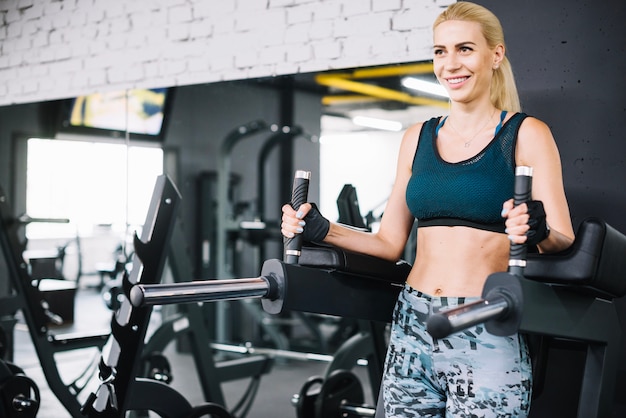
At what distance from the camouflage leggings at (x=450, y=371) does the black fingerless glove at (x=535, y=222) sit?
0.95ft

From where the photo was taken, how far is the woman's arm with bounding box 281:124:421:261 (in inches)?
67.3

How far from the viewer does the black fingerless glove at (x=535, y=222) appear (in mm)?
1270

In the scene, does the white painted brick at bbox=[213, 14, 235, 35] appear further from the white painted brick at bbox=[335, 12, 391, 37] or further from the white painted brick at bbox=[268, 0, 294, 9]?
the white painted brick at bbox=[335, 12, 391, 37]

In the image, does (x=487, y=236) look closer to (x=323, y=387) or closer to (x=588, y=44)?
(x=588, y=44)

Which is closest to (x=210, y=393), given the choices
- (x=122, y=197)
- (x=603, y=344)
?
(x=122, y=197)

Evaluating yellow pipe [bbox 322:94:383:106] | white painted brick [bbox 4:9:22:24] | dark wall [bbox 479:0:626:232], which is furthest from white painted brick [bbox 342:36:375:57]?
white painted brick [bbox 4:9:22:24]

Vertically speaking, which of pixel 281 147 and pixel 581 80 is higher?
pixel 581 80

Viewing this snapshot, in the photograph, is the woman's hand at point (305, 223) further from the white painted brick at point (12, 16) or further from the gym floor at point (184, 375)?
the white painted brick at point (12, 16)

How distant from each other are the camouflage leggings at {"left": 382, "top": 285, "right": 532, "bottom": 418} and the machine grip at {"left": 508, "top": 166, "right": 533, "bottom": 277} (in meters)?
0.27

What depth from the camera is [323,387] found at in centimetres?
300

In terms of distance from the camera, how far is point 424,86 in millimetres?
3010

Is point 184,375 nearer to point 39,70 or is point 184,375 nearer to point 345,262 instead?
point 39,70

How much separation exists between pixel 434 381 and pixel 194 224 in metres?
3.20

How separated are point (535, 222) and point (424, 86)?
182 centimetres
